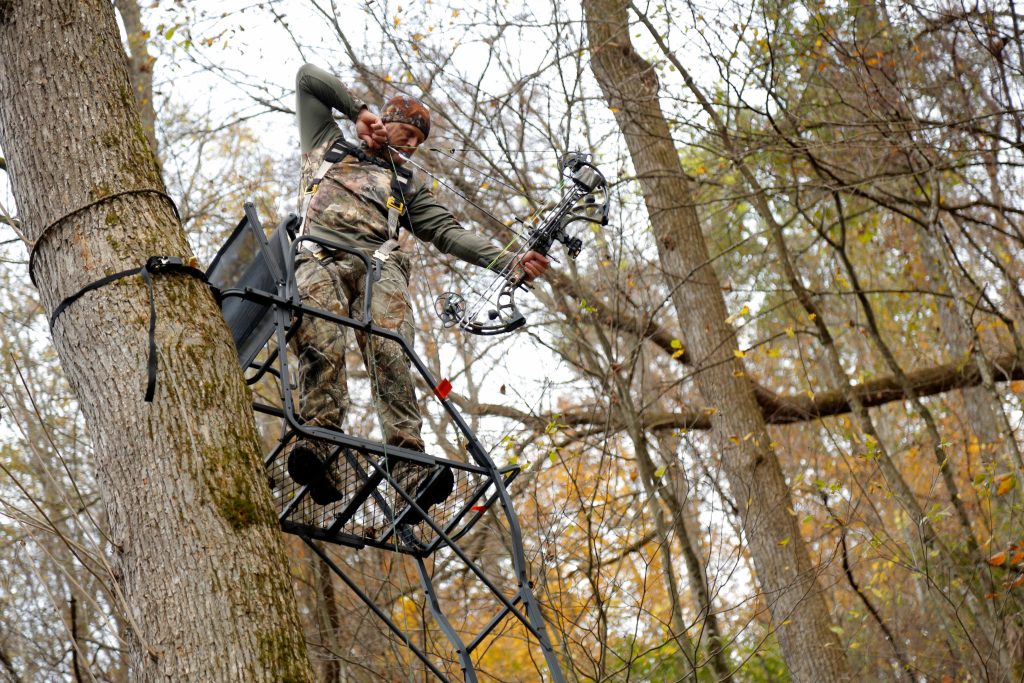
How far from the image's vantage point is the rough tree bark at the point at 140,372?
105 inches

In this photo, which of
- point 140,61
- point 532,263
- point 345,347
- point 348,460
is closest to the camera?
point 348,460

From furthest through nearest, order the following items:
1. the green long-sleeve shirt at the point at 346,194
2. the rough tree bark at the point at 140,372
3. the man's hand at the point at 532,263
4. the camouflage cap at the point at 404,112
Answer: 1. the camouflage cap at the point at 404,112
2. the green long-sleeve shirt at the point at 346,194
3. the man's hand at the point at 532,263
4. the rough tree bark at the point at 140,372

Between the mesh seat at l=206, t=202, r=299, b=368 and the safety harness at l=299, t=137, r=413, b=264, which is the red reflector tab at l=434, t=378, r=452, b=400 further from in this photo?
the safety harness at l=299, t=137, r=413, b=264

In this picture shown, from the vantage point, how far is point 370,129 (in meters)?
4.38

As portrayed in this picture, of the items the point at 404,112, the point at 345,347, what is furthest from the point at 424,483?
the point at 404,112

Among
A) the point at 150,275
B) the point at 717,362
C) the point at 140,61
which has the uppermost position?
the point at 140,61

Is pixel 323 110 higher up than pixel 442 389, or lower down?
higher up

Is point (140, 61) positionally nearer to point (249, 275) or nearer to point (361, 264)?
point (361, 264)

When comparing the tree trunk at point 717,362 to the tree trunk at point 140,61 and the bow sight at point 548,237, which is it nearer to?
the bow sight at point 548,237

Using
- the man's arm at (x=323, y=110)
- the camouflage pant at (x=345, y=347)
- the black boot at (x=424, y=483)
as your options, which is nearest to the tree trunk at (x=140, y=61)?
the man's arm at (x=323, y=110)

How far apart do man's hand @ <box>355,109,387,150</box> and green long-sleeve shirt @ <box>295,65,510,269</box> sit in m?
0.09

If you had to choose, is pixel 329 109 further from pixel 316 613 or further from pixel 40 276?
pixel 316 613

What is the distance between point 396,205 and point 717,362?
4704mm

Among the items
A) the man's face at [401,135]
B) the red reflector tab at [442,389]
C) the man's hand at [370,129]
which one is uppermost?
the man's face at [401,135]
